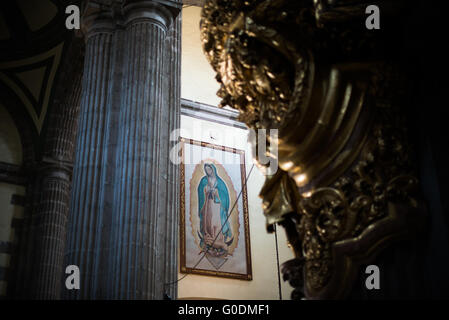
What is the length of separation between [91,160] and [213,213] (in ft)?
15.6

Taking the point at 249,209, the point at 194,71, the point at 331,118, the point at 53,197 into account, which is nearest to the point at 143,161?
the point at 331,118

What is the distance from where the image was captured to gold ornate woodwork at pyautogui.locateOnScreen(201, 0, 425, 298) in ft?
3.82

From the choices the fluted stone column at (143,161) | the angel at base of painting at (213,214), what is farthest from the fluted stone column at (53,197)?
the fluted stone column at (143,161)

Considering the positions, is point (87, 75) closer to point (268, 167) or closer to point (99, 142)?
point (99, 142)

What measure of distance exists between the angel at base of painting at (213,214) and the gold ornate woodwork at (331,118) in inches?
349

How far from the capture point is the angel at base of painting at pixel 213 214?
10211 mm

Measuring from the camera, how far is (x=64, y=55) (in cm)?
1041

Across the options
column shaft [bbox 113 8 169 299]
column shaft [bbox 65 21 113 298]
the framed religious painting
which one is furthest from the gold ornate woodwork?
the framed religious painting

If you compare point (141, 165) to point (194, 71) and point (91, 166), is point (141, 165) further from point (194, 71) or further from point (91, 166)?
point (194, 71)

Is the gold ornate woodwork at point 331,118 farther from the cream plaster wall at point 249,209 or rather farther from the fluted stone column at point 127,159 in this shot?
the cream plaster wall at point 249,209

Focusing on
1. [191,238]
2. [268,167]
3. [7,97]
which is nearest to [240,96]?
[268,167]

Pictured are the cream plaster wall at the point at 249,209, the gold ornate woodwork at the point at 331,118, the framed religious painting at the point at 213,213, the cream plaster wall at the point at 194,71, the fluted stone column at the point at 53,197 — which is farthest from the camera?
the cream plaster wall at the point at 194,71

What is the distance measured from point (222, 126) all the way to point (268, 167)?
1021 centimetres

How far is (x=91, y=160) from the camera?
605cm
